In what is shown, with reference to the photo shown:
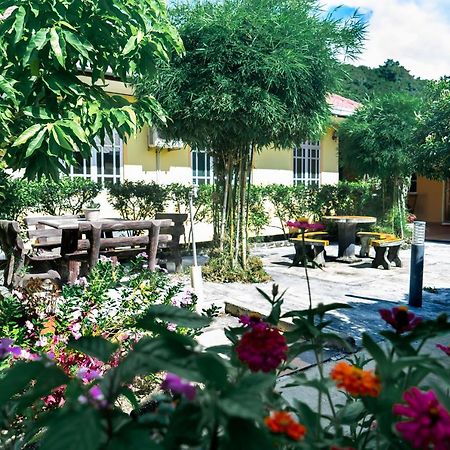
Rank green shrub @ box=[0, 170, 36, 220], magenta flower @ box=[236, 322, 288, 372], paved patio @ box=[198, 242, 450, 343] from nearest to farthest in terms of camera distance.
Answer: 1. magenta flower @ box=[236, 322, 288, 372]
2. paved patio @ box=[198, 242, 450, 343]
3. green shrub @ box=[0, 170, 36, 220]

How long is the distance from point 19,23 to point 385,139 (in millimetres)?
9982

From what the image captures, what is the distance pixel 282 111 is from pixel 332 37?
1366mm

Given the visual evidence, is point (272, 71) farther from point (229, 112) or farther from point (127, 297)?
point (127, 297)

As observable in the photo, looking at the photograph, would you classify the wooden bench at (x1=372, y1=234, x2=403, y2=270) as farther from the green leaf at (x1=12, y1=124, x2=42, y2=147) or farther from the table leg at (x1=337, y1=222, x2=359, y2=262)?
the green leaf at (x1=12, y1=124, x2=42, y2=147)

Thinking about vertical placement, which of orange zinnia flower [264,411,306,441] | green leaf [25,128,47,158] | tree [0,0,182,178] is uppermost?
tree [0,0,182,178]

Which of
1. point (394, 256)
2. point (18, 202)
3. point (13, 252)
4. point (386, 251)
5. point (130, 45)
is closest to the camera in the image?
point (130, 45)

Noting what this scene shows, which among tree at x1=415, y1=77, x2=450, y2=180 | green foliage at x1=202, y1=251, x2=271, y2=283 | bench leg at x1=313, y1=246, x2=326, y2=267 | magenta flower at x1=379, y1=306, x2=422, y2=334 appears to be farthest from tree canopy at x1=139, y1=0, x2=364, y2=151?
magenta flower at x1=379, y1=306, x2=422, y2=334

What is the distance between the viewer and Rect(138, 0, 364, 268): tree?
5.92 m

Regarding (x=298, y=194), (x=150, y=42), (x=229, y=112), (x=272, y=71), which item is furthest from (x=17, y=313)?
(x=298, y=194)

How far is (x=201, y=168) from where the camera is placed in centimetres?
1184

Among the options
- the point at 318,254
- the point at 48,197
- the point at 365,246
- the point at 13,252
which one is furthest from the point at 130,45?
the point at 365,246

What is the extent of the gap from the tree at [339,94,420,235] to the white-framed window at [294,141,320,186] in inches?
96.1

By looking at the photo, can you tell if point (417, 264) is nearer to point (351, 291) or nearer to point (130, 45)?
point (351, 291)

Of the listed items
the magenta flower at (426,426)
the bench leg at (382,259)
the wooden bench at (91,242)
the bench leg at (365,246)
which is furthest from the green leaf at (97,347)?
the bench leg at (365,246)
